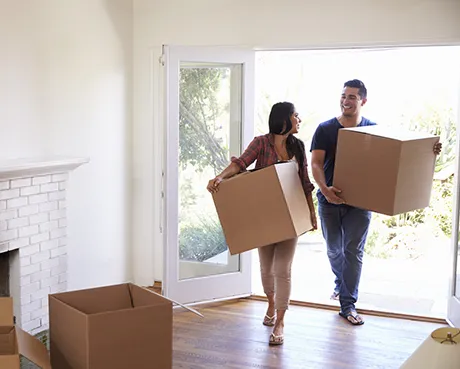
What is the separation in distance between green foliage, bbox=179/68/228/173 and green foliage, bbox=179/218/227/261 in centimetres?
40

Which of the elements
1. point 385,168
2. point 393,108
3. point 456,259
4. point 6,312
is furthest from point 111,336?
point 393,108

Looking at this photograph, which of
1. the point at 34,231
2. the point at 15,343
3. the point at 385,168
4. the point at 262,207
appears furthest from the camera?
the point at 34,231

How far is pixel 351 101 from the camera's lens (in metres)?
3.86

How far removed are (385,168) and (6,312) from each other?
2.14 m

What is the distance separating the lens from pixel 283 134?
349cm

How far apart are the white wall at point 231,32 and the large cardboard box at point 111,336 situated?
2.68 meters

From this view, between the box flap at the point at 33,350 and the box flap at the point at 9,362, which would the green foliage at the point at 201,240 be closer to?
the box flap at the point at 33,350

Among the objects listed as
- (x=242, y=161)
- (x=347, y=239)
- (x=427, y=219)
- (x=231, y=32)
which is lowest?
(x=427, y=219)

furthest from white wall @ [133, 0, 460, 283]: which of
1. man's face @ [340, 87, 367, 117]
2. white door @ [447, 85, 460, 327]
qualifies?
white door @ [447, 85, 460, 327]

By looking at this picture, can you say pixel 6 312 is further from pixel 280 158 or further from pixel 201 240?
pixel 201 240

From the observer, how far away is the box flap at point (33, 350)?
5.99 feet

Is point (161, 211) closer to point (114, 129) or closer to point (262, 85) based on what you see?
point (114, 129)

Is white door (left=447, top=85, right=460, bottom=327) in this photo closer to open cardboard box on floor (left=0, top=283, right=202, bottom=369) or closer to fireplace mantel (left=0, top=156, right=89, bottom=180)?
fireplace mantel (left=0, top=156, right=89, bottom=180)

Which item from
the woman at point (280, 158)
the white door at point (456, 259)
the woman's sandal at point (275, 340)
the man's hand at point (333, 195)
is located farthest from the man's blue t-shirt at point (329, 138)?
the woman's sandal at point (275, 340)
